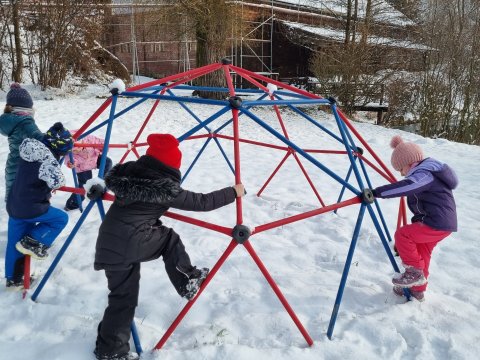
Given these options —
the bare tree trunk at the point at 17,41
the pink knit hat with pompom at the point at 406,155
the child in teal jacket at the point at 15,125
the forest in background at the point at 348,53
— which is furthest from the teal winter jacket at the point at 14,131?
the bare tree trunk at the point at 17,41

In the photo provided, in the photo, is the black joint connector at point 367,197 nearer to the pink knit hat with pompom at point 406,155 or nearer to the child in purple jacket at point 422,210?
the child in purple jacket at point 422,210

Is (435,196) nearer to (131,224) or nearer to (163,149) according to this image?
(163,149)

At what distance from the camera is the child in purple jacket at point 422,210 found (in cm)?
248

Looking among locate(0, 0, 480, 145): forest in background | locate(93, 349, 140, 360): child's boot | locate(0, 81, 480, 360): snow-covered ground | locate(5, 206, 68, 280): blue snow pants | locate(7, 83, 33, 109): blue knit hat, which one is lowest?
locate(0, 81, 480, 360): snow-covered ground

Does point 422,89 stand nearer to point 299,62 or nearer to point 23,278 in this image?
point 299,62

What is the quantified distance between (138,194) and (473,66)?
14.6 meters

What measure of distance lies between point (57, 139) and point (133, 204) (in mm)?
1132

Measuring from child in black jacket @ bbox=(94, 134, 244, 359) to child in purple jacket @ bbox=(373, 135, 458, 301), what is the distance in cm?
140

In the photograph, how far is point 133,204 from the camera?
1970 mm

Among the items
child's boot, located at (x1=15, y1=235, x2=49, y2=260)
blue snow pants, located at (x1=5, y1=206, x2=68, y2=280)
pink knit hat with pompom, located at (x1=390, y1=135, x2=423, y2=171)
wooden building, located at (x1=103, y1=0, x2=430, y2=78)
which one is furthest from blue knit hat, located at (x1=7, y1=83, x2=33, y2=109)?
wooden building, located at (x1=103, y1=0, x2=430, y2=78)

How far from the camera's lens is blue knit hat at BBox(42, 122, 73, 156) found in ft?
8.89

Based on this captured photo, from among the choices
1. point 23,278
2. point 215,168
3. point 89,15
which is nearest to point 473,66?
point 215,168

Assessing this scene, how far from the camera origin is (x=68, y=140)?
274 cm

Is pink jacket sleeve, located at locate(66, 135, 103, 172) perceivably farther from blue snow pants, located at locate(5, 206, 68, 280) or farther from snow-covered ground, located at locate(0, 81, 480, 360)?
blue snow pants, located at locate(5, 206, 68, 280)
